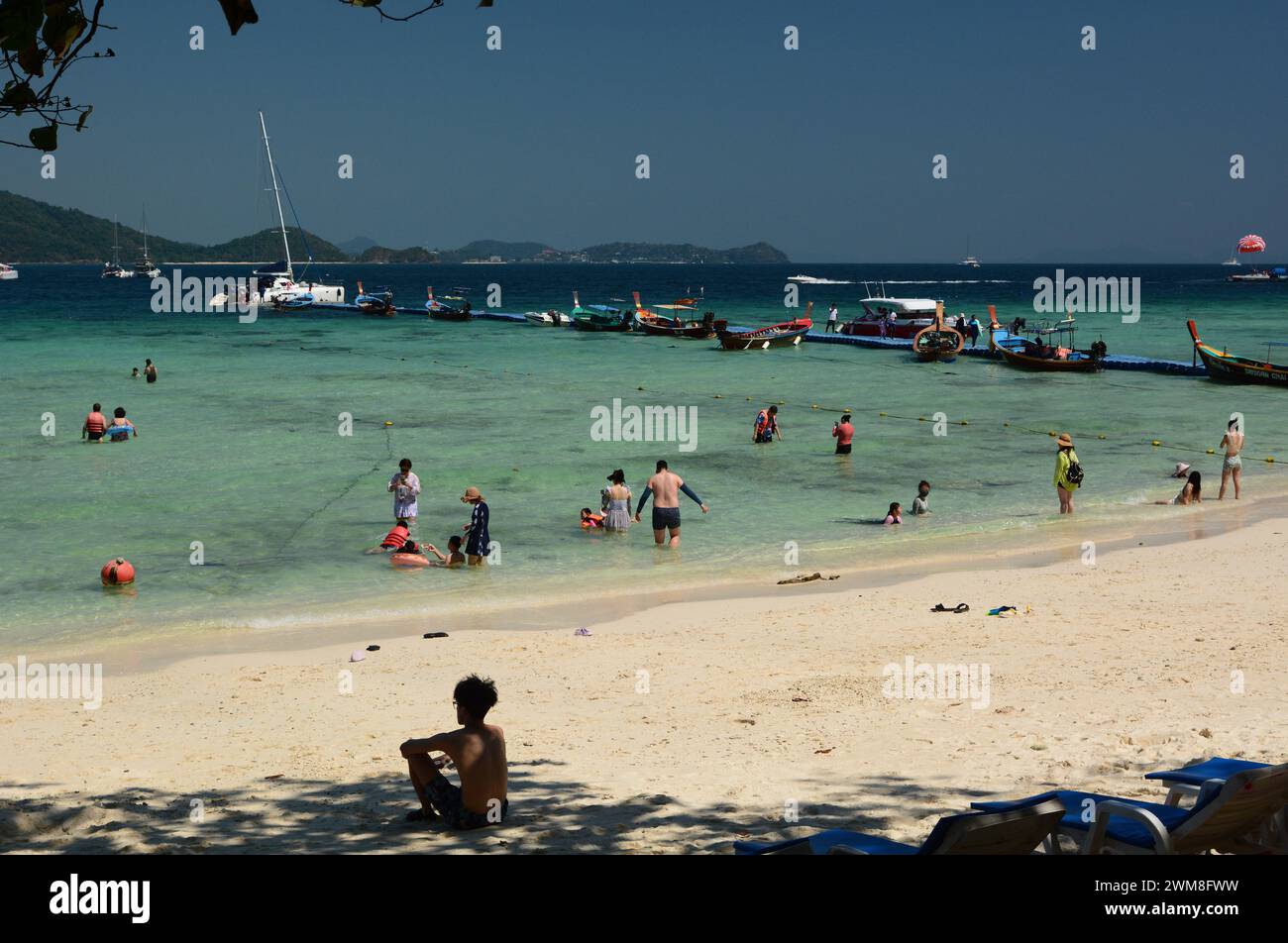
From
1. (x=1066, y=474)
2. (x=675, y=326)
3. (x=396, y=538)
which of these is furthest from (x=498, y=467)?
(x=675, y=326)

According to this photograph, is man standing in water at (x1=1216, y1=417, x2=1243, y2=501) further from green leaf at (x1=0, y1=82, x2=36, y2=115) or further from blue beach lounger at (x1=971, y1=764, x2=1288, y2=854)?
green leaf at (x1=0, y1=82, x2=36, y2=115)

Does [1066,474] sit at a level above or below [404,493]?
above

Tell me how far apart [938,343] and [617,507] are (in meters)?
39.1

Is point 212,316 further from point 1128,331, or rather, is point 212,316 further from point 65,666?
point 65,666

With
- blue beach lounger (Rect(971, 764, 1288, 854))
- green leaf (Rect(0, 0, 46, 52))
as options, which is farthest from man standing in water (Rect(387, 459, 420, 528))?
green leaf (Rect(0, 0, 46, 52))

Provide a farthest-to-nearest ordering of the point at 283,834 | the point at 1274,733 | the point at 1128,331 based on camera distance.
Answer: the point at 1128,331 < the point at 1274,733 < the point at 283,834

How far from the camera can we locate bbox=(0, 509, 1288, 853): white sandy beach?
7652 millimetres

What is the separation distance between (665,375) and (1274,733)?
42.2 metres

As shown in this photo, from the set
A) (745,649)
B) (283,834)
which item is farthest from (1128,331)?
(283,834)

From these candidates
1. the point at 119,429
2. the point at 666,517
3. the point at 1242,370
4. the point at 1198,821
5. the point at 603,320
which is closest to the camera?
the point at 1198,821

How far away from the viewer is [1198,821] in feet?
18.6

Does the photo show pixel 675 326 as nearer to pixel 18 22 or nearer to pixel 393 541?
pixel 393 541
